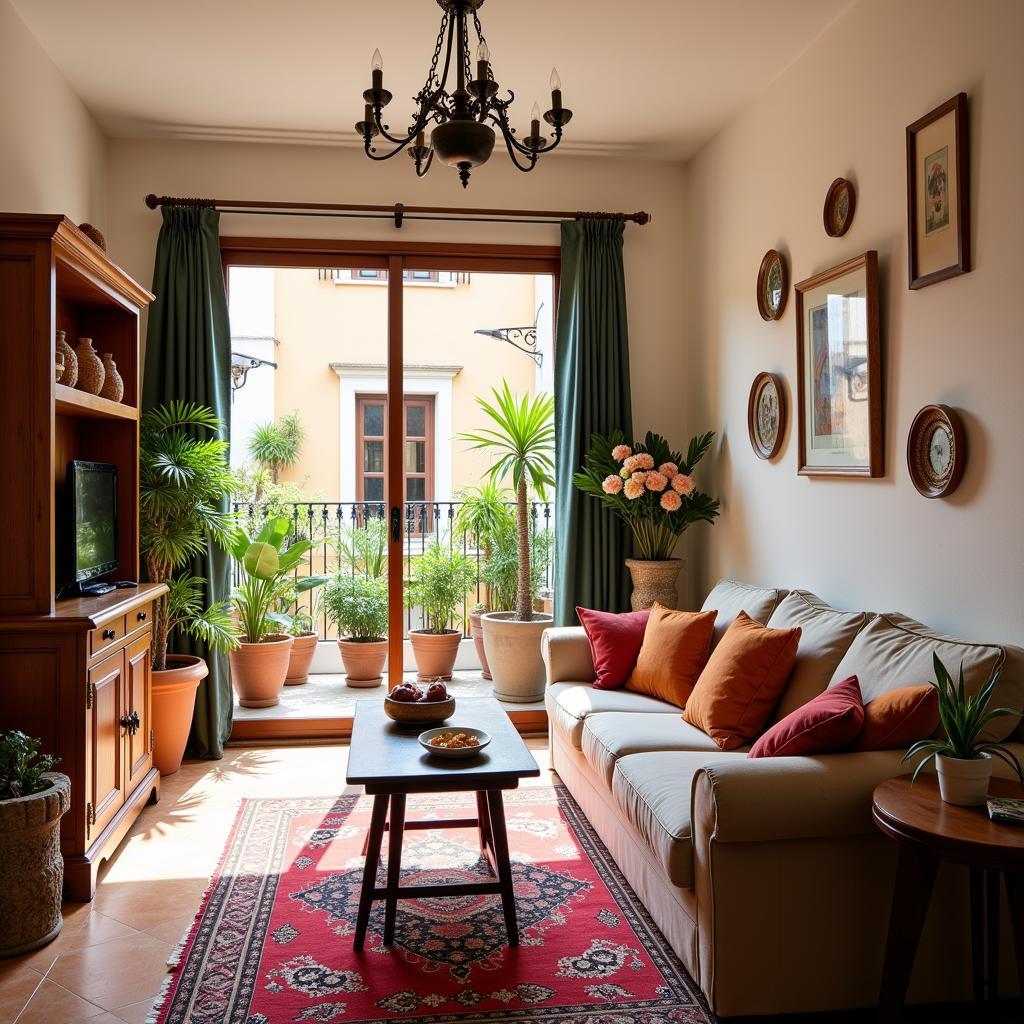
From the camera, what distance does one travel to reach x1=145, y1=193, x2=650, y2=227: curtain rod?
4785 mm

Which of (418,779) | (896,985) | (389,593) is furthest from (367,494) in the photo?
(896,985)

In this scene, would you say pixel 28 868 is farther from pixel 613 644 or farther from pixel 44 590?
pixel 613 644

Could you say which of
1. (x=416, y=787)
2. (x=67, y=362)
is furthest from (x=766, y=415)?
(x=67, y=362)

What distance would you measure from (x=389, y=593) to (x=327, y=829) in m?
1.63

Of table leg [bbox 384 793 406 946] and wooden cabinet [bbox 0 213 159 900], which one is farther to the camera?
wooden cabinet [bbox 0 213 159 900]

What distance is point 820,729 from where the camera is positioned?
2482 millimetres

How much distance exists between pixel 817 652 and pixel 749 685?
247mm

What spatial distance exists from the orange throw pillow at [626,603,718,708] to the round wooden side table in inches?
55.7

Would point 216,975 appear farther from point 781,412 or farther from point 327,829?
point 781,412

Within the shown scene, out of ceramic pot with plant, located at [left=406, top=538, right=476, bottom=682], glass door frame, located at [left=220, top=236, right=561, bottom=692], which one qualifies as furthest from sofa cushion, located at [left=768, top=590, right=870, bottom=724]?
ceramic pot with plant, located at [left=406, top=538, right=476, bottom=682]

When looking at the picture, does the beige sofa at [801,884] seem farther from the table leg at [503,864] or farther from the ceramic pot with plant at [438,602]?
the ceramic pot with plant at [438,602]

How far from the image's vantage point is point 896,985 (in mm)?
2178

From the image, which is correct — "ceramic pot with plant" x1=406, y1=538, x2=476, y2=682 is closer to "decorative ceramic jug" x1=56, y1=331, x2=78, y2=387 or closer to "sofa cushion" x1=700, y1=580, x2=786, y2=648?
"sofa cushion" x1=700, y1=580, x2=786, y2=648

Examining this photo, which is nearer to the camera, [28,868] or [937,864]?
[937,864]
